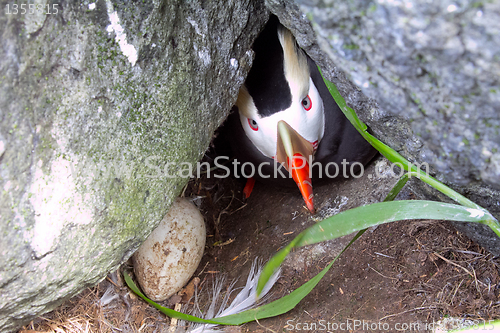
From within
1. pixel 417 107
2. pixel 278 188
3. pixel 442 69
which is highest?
pixel 442 69

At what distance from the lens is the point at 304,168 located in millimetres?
1526

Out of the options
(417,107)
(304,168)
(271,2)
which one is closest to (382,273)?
(304,168)

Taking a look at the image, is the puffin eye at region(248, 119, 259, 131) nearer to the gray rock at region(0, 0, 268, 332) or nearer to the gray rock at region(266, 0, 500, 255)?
the gray rock at region(0, 0, 268, 332)

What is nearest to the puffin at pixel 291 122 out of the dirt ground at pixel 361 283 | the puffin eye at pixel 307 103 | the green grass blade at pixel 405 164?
the puffin eye at pixel 307 103

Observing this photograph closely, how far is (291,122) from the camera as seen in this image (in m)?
1.59

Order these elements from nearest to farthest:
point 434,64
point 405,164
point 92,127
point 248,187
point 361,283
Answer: point 434,64 → point 92,127 → point 405,164 → point 361,283 → point 248,187

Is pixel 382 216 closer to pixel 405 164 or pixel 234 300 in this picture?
pixel 405 164

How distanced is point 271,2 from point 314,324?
1.04 meters

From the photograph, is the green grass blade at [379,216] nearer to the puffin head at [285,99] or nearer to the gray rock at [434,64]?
the gray rock at [434,64]

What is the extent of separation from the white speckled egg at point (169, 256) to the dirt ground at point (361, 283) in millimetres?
78

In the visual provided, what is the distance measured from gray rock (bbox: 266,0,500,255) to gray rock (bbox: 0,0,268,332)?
17.1 inches

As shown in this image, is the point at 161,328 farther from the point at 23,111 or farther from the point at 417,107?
the point at 417,107

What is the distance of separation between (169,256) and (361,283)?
0.79 m

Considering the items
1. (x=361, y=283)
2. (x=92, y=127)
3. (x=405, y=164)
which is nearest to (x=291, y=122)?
(x=405, y=164)
